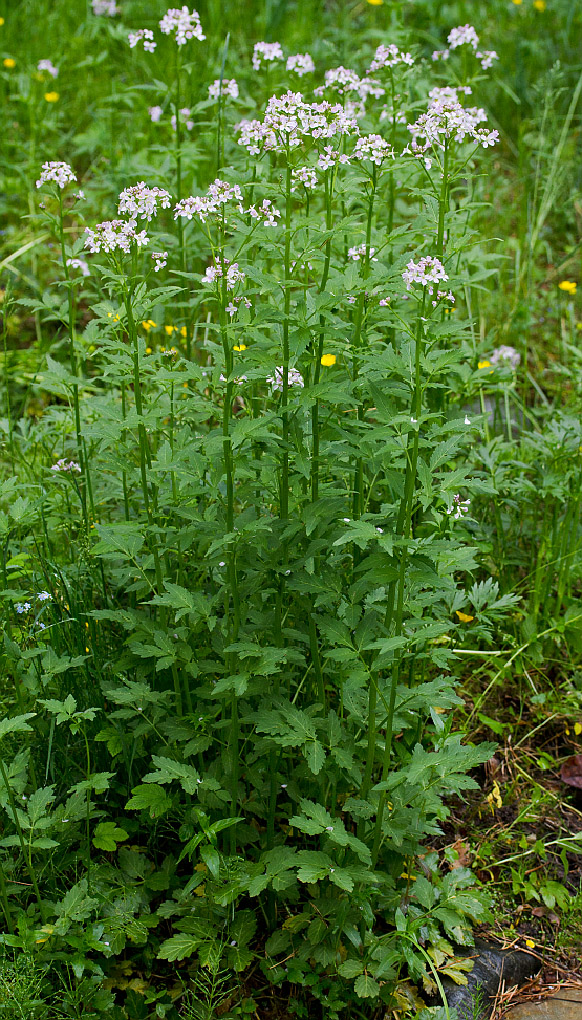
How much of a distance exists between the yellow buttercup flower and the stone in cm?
296

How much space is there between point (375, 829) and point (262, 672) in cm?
46

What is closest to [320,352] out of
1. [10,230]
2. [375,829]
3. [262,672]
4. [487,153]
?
[262,672]

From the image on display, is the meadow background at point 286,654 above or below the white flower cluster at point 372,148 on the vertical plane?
below

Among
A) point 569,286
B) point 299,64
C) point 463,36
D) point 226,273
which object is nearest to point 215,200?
point 226,273

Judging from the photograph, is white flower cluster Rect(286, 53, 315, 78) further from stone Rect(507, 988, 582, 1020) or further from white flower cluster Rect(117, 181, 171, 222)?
stone Rect(507, 988, 582, 1020)

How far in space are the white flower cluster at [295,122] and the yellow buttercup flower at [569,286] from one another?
8.36 feet

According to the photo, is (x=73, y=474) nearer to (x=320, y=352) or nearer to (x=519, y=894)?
(x=320, y=352)

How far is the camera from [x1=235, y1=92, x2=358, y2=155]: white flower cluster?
5.60 feet

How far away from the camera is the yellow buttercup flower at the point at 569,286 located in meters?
4.12

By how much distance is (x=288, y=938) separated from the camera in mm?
2033

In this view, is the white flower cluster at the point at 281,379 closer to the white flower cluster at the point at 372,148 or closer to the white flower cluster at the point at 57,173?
the white flower cluster at the point at 372,148

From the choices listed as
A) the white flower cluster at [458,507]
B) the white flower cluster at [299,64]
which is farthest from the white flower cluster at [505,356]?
the white flower cluster at [458,507]

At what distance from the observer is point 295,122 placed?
171cm

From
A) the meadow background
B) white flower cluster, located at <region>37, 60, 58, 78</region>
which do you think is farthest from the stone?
white flower cluster, located at <region>37, 60, 58, 78</region>
